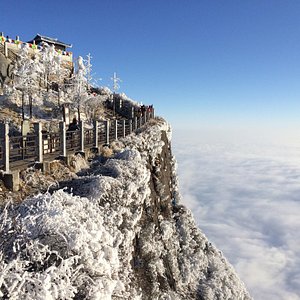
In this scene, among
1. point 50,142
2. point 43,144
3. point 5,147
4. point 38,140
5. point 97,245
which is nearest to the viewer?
point 97,245

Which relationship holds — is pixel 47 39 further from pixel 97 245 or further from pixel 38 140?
pixel 97 245

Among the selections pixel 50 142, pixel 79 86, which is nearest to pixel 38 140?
pixel 50 142

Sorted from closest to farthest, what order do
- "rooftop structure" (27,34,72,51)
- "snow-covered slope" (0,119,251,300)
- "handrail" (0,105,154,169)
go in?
"snow-covered slope" (0,119,251,300) → "handrail" (0,105,154,169) → "rooftop structure" (27,34,72,51)

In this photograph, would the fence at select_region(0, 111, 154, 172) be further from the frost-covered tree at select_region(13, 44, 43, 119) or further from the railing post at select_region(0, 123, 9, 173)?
the frost-covered tree at select_region(13, 44, 43, 119)

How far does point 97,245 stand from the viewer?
17.6ft

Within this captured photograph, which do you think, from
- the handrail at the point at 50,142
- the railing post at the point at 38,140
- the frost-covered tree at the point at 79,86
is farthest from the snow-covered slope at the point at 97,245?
the frost-covered tree at the point at 79,86

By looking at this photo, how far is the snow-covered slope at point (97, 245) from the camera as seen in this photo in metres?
4.21

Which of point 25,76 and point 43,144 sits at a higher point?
point 25,76

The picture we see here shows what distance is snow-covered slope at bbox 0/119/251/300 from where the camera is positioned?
4.21 metres

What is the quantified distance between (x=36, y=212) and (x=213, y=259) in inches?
813

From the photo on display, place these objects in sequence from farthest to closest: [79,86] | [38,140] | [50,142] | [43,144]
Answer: [79,86]
[50,142]
[43,144]
[38,140]

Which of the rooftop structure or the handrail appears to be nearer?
the handrail

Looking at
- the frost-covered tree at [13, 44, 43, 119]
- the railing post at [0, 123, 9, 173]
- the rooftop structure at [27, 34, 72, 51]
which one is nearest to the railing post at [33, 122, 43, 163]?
the railing post at [0, 123, 9, 173]

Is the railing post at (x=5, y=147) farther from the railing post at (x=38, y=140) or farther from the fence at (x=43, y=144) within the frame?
the railing post at (x=38, y=140)
